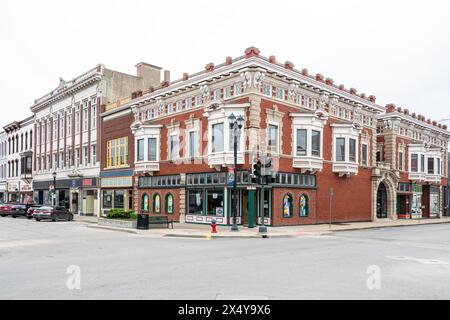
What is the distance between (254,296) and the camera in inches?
310

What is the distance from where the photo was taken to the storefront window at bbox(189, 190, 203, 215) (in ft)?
99.9

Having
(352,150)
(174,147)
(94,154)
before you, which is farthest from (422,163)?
(94,154)

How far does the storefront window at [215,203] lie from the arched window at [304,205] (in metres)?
5.80

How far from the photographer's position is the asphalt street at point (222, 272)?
824cm

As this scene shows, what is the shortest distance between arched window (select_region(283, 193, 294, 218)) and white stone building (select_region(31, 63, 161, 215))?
890 inches

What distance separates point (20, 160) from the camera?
200 feet

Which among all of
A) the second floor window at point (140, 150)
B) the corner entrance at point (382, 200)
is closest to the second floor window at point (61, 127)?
the second floor window at point (140, 150)

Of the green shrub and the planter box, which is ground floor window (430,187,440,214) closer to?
the green shrub

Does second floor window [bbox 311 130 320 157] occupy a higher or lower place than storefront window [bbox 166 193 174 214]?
higher

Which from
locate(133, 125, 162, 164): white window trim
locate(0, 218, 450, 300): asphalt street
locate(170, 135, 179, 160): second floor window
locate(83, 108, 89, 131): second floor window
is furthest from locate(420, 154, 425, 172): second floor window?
locate(83, 108, 89, 131): second floor window

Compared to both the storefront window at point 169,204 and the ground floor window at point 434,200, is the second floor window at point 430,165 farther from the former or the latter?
the storefront window at point 169,204

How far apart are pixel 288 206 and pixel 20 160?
48.1 m

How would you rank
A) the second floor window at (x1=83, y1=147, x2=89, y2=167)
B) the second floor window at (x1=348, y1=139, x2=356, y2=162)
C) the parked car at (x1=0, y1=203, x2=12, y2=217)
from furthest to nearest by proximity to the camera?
the second floor window at (x1=83, y1=147, x2=89, y2=167), the parked car at (x1=0, y1=203, x2=12, y2=217), the second floor window at (x1=348, y1=139, x2=356, y2=162)
